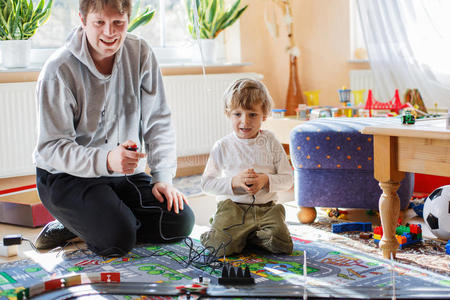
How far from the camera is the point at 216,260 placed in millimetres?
2090

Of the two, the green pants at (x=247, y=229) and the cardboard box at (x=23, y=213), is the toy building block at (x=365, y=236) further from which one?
the cardboard box at (x=23, y=213)

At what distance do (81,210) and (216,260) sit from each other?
1.68 feet

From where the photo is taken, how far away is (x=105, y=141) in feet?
7.53

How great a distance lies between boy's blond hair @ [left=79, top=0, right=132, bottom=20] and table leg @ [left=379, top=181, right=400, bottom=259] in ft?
3.57

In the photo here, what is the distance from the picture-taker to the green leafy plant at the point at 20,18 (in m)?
3.13

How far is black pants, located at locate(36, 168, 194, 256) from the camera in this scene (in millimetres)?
2168

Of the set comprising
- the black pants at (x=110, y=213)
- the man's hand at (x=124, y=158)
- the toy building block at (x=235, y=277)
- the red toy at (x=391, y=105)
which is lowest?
the toy building block at (x=235, y=277)

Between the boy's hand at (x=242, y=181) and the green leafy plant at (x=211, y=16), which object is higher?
the green leafy plant at (x=211, y=16)

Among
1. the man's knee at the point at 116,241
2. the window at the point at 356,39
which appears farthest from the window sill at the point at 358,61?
the man's knee at the point at 116,241

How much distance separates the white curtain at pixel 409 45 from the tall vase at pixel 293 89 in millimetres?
609

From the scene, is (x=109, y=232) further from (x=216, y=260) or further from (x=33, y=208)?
(x=33, y=208)

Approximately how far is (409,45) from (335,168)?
1.36 metres

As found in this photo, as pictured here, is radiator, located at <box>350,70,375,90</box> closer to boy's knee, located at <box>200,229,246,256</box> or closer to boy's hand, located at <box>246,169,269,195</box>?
boy's hand, located at <box>246,169,269,195</box>

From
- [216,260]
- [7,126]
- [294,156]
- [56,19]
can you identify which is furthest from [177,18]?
[216,260]
